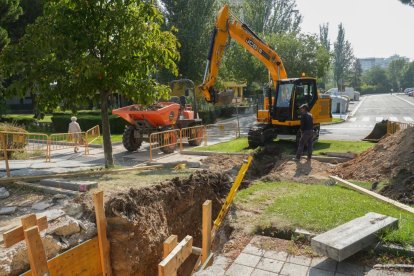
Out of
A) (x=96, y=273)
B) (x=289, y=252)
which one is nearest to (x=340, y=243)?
(x=289, y=252)

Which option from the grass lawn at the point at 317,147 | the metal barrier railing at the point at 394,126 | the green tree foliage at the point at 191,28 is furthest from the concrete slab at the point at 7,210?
the green tree foliage at the point at 191,28

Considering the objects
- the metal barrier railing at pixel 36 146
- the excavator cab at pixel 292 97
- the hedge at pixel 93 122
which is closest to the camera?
the metal barrier railing at pixel 36 146

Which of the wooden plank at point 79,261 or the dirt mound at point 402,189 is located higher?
the dirt mound at point 402,189

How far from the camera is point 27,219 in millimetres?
4375

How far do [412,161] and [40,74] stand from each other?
8934mm

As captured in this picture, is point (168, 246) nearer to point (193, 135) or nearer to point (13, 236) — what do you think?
point (13, 236)

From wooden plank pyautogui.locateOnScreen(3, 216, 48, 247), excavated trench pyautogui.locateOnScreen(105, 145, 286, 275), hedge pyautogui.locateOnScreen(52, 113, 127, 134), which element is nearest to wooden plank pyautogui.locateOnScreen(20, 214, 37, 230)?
wooden plank pyautogui.locateOnScreen(3, 216, 48, 247)

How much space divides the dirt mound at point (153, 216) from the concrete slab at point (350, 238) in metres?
3.09

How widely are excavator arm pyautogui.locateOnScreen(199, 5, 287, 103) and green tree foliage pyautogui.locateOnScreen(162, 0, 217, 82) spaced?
1301 centimetres

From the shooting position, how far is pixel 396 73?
337ft

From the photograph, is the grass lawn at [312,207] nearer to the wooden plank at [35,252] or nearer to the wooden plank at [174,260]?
the wooden plank at [174,260]

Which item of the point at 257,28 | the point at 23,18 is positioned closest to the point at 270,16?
the point at 257,28

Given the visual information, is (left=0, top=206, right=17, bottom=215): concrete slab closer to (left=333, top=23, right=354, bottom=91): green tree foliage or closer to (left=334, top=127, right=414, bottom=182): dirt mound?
(left=334, top=127, right=414, bottom=182): dirt mound

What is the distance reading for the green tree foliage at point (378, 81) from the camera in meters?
97.7
